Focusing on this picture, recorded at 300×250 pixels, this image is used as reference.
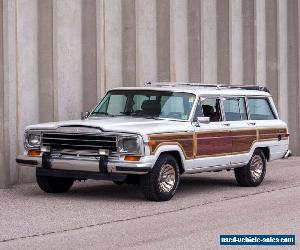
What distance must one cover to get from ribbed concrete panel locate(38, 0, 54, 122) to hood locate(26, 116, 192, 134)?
2.94 m

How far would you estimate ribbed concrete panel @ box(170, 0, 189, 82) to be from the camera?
20.1 m

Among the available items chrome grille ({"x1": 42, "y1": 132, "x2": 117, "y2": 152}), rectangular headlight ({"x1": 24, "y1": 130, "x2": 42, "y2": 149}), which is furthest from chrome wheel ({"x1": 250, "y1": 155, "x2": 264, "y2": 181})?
rectangular headlight ({"x1": 24, "y1": 130, "x2": 42, "y2": 149})

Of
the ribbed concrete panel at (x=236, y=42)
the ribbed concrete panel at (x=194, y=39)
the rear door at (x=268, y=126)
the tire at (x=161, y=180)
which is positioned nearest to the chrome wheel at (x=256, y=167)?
the rear door at (x=268, y=126)

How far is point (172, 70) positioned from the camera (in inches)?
789

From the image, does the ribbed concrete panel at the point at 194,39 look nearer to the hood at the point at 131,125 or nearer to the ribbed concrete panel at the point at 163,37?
the ribbed concrete panel at the point at 163,37

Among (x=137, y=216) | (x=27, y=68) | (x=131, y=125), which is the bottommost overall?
(x=137, y=216)

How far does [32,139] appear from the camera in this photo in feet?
42.1

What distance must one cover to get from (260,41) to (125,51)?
278 inches

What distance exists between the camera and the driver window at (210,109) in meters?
13.6

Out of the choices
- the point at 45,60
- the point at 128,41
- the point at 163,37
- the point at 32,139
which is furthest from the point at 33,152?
the point at 163,37

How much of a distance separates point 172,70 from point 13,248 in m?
12.1

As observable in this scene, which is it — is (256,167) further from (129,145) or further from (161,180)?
(129,145)

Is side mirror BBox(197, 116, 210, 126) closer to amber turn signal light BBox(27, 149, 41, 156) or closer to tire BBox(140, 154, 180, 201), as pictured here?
tire BBox(140, 154, 180, 201)

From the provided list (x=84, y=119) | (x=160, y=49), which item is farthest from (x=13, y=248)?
(x=160, y=49)
